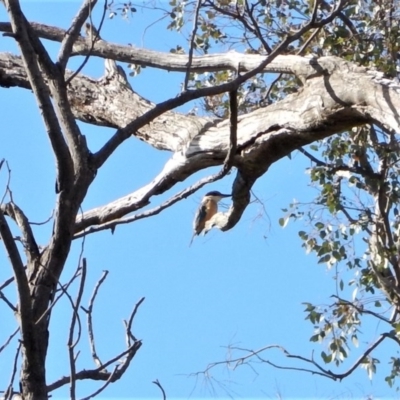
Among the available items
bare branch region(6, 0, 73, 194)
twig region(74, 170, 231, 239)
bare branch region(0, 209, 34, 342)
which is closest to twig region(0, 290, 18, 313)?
bare branch region(0, 209, 34, 342)

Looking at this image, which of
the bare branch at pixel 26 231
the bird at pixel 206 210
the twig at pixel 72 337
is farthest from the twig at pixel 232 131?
the twig at pixel 72 337

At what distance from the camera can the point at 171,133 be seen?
3.06m

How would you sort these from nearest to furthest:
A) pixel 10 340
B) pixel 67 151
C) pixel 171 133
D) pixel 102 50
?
pixel 10 340 < pixel 67 151 < pixel 171 133 < pixel 102 50

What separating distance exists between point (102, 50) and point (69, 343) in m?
2.06

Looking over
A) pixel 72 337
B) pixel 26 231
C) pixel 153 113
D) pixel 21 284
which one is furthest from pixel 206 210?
pixel 72 337

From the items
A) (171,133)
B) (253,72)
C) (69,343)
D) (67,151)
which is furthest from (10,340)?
(171,133)

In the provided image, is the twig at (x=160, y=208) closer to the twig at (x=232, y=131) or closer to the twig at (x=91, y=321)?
the twig at (x=232, y=131)

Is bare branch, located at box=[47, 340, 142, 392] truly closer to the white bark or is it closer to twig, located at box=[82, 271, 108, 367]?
twig, located at box=[82, 271, 108, 367]

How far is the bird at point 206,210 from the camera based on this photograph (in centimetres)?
307

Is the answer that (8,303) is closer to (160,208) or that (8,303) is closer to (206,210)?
(160,208)

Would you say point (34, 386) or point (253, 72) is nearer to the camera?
point (34, 386)

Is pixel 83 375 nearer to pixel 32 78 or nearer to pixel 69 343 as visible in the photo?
pixel 69 343

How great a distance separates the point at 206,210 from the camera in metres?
3.14

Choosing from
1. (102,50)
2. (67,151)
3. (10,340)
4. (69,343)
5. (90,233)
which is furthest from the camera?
(102,50)
